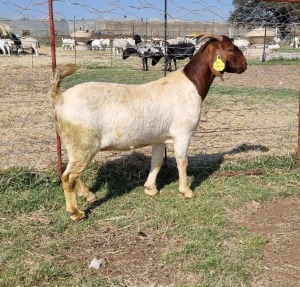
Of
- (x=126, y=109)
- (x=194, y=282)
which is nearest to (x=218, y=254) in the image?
(x=194, y=282)

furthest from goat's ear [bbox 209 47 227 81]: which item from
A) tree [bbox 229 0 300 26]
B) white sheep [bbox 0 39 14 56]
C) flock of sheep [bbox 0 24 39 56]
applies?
white sheep [bbox 0 39 14 56]

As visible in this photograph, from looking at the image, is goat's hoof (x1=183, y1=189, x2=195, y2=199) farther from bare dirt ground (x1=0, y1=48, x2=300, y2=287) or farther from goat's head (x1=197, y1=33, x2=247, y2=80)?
goat's head (x1=197, y1=33, x2=247, y2=80)

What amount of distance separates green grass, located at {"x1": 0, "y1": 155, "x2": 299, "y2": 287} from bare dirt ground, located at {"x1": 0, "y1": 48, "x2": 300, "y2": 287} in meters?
0.13

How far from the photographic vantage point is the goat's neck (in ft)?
15.4

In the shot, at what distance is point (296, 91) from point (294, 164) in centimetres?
606

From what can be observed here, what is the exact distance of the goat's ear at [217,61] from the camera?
15.2ft

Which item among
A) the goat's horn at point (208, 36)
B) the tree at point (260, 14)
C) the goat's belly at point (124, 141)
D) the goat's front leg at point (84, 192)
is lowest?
the goat's front leg at point (84, 192)

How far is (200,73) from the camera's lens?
471 centimetres

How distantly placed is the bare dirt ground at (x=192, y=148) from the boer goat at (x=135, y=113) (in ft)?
2.42

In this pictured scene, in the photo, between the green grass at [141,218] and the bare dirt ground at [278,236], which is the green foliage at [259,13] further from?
the bare dirt ground at [278,236]

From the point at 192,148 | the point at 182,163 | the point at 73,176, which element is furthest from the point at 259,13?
the point at 73,176

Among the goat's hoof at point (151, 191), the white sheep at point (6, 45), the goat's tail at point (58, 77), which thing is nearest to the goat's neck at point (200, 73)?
the goat's hoof at point (151, 191)

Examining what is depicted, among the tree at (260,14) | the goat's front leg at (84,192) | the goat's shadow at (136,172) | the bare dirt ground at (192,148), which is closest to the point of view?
the bare dirt ground at (192,148)

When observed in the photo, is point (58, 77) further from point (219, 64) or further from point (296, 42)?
point (296, 42)
